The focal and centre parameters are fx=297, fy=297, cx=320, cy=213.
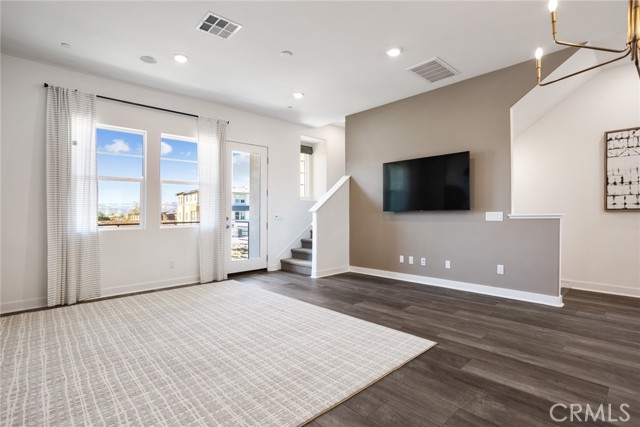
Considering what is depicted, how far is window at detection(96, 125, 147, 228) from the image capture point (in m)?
4.21

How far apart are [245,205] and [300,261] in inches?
60.7

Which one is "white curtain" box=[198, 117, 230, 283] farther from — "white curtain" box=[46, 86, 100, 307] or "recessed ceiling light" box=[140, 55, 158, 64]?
"white curtain" box=[46, 86, 100, 307]

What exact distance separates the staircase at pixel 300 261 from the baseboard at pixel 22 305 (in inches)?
142

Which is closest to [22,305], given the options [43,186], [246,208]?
[43,186]

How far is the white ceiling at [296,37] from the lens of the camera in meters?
2.76

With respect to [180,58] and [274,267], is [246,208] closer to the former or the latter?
[274,267]

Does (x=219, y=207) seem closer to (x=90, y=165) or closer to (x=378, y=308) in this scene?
(x=90, y=165)

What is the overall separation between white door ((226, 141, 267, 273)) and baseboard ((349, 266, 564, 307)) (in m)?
2.17

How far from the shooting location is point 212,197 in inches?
198

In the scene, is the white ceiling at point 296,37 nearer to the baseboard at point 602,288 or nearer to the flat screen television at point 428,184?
the flat screen television at point 428,184

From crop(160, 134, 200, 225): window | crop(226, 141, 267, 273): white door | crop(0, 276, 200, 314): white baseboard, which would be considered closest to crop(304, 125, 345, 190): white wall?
crop(226, 141, 267, 273): white door

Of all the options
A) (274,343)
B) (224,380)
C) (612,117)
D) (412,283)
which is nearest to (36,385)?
(224,380)

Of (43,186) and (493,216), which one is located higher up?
(43,186)

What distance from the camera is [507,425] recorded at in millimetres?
1601
